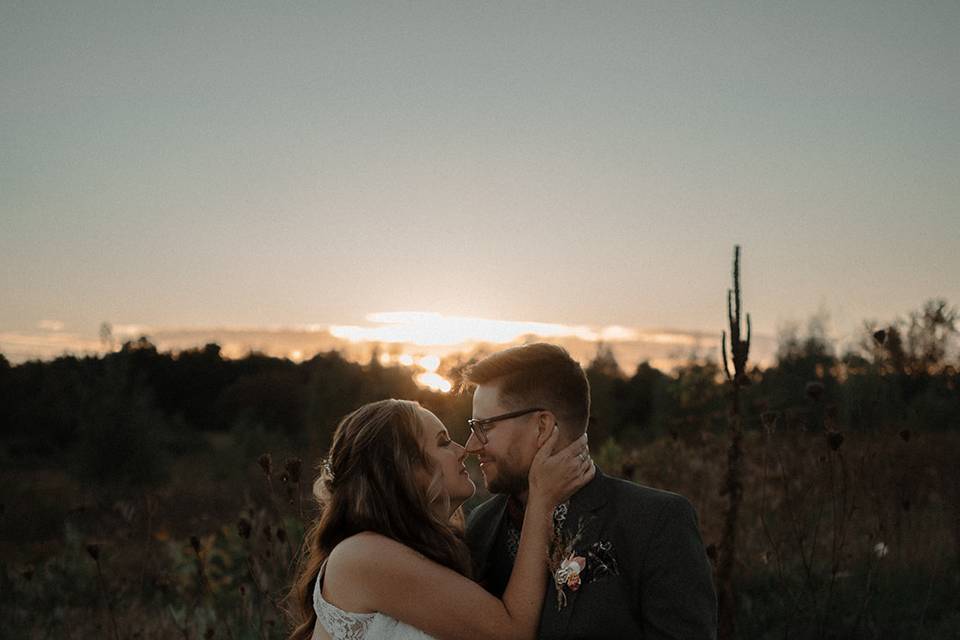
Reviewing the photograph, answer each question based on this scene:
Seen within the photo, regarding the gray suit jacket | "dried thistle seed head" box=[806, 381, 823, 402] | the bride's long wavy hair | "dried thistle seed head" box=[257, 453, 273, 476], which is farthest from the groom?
"dried thistle seed head" box=[806, 381, 823, 402]

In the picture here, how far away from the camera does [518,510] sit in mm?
3852

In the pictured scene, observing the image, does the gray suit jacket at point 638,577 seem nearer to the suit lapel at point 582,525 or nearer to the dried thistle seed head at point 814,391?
the suit lapel at point 582,525

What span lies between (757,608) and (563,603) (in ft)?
14.6

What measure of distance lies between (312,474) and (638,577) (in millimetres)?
6098

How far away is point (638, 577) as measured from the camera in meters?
3.33

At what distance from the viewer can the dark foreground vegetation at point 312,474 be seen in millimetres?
6520

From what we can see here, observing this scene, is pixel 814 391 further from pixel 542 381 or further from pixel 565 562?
pixel 565 562

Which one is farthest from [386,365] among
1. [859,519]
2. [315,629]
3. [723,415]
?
[315,629]

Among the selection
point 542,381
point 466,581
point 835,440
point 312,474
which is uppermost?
point 542,381

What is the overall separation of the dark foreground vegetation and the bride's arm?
94cm

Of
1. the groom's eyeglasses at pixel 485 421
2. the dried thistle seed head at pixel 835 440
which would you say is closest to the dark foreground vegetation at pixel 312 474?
the dried thistle seed head at pixel 835 440

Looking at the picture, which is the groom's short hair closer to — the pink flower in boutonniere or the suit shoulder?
the suit shoulder

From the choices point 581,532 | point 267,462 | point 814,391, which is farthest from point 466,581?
point 814,391

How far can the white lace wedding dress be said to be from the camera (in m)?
3.48
